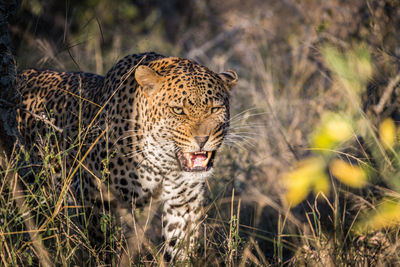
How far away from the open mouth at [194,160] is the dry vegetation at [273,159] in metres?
0.25

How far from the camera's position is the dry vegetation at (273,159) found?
3476 mm

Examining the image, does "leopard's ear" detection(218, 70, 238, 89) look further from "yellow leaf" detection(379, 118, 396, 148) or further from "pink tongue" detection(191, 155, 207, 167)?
"yellow leaf" detection(379, 118, 396, 148)

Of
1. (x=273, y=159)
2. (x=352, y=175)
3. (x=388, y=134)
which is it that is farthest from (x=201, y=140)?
(x=273, y=159)

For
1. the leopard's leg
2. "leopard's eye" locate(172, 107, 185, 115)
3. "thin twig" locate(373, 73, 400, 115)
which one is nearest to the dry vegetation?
"thin twig" locate(373, 73, 400, 115)

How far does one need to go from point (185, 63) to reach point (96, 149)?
3.22ft

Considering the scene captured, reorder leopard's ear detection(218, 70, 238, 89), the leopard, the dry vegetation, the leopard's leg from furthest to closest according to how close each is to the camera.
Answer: leopard's ear detection(218, 70, 238, 89) < the leopard's leg < the leopard < the dry vegetation

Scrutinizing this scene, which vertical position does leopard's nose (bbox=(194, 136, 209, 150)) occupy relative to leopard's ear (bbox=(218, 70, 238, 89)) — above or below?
below

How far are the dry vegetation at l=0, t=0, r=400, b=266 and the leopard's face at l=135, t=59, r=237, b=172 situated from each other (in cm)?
25

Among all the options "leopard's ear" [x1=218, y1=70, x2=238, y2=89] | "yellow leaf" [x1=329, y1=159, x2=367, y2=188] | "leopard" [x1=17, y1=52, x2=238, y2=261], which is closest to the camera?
"yellow leaf" [x1=329, y1=159, x2=367, y2=188]

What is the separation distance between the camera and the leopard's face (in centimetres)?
392

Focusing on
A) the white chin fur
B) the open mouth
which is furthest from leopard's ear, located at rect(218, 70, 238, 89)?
the white chin fur

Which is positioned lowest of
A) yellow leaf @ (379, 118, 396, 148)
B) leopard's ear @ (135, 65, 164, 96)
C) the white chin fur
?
the white chin fur

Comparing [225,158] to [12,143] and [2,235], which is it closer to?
[12,143]

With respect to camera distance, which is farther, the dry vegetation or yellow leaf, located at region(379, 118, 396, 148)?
yellow leaf, located at region(379, 118, 396, 148)
